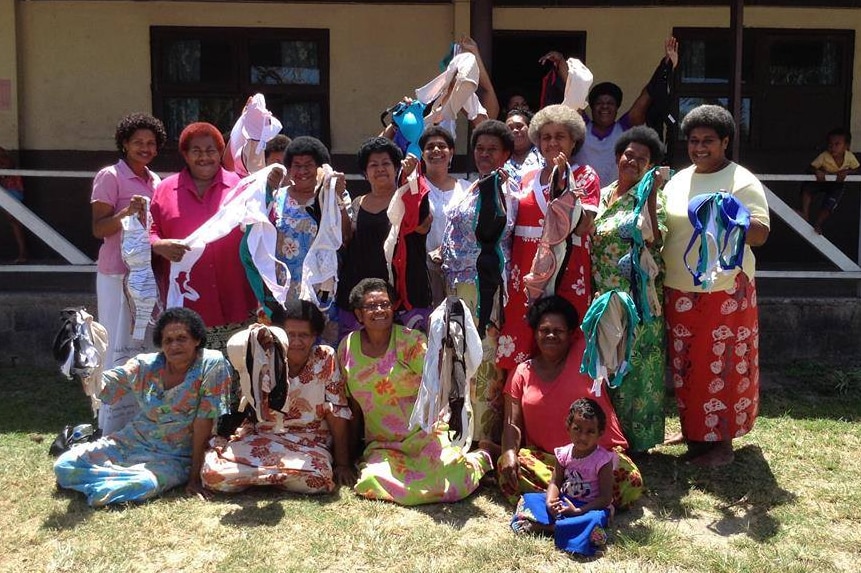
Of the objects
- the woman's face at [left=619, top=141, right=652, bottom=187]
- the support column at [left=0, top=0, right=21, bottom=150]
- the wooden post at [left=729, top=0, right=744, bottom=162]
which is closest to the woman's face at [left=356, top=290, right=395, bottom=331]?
the woman's face at [left=619, top=141, right=652, bottom=187]

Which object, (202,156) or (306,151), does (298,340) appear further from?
(202,156)

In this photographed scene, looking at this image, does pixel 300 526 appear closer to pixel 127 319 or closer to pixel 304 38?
pixel 127 319

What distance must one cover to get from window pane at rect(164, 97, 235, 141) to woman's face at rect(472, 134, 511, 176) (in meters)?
4.32

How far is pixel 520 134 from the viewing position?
448 centimetres

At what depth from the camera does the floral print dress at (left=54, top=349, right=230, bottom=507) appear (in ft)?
12.9

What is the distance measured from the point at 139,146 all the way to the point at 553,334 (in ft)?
7.53

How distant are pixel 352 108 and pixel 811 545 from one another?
5661mm

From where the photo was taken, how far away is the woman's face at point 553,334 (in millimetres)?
3902

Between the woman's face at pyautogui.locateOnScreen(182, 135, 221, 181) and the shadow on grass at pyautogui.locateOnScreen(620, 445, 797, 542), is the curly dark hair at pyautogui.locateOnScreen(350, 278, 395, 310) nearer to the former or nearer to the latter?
the woman's face at pyautogui.locateOnScreen(182, 135, 221, 181)

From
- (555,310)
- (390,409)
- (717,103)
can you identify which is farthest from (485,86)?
(717,103)

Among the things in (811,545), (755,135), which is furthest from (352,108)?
(811,545)

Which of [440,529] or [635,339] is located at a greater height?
[635,339]

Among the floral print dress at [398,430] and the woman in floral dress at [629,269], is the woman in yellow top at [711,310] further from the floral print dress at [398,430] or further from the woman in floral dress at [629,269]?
the floral print dress at [398,430]

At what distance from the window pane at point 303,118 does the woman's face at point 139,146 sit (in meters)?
3.61
